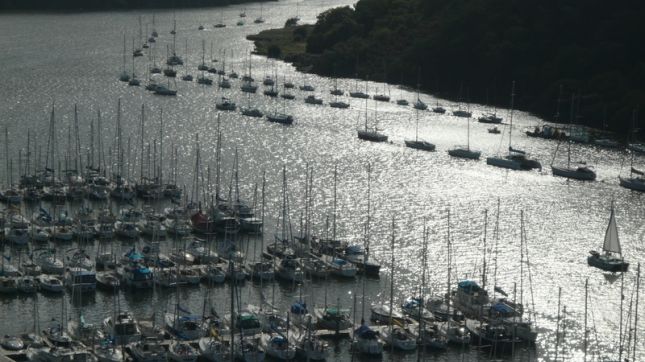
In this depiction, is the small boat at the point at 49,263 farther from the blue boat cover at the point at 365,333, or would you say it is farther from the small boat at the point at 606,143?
the small boat at the point at 606,143

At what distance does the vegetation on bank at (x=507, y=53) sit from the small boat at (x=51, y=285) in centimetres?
5467

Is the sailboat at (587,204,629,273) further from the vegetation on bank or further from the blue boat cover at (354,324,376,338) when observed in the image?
the vegetation on bank

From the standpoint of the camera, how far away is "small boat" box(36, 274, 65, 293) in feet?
190

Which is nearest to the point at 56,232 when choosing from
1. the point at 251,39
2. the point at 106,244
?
the point at 106,244

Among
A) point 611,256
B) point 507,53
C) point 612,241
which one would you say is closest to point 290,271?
point 611,256

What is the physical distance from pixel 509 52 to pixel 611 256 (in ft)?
178

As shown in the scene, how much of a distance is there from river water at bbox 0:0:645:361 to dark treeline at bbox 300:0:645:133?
4.04m

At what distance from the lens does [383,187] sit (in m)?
80.3

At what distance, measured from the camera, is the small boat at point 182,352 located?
166 feet

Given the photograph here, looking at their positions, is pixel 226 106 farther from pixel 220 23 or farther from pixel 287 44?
pixel 220 23

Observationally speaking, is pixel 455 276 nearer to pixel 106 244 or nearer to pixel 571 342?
pixel 571 342

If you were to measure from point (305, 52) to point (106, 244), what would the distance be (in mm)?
70690

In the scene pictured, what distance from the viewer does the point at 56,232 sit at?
65.5m

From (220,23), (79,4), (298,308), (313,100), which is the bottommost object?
(298,308)
